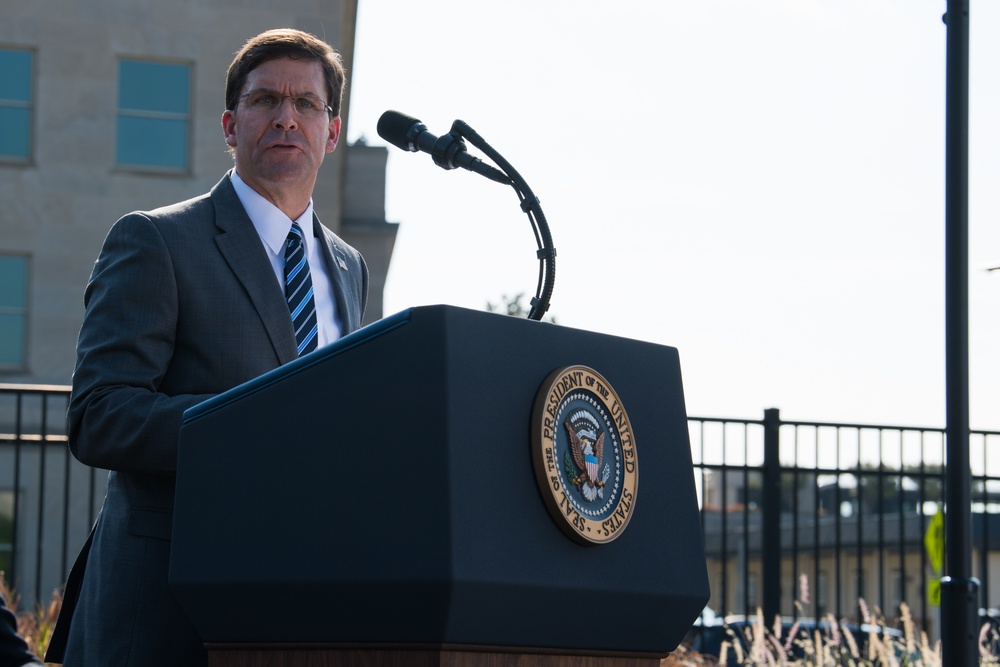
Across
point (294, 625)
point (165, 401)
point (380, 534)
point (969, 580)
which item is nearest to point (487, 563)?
point (380, 534)

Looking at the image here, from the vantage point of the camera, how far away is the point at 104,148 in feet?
69.5

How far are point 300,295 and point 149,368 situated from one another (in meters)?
0.32

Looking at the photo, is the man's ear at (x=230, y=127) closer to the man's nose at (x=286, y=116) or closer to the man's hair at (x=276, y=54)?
the man's hair at (x=276, y=54)

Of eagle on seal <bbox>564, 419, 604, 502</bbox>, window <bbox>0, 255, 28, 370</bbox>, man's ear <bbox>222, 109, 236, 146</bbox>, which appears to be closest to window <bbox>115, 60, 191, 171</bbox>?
window <bbox>0, 255, 28, 370</bbox>

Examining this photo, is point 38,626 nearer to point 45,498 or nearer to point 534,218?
point 534,218

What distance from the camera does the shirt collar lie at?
2.44 m

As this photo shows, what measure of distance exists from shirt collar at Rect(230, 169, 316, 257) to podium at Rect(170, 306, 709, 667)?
647mm

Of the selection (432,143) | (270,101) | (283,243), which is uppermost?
(270,101)

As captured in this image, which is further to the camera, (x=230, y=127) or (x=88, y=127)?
(x=88, y=127)

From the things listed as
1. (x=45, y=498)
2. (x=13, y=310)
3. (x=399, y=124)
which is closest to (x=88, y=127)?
(x=13, y=310)

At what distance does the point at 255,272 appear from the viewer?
2.30 metres

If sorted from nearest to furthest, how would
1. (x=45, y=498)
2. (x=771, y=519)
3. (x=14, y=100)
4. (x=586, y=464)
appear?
(x=586, y=464), (x=771, y=519), (x=45, y=498), (x=14, y=100)

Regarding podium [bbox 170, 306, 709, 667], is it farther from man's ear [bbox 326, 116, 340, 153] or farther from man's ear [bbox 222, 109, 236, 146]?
man's ear [bbox 326, 116, 340, 153]

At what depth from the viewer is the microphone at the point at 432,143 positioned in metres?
2.31
